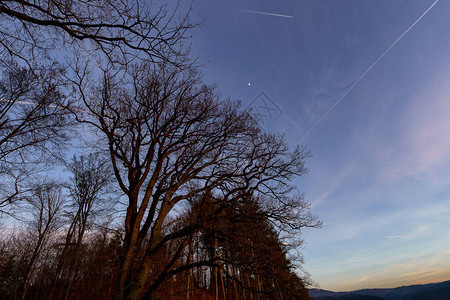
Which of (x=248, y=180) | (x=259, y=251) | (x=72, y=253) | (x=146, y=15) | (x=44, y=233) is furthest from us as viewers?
(x=72, y=253)

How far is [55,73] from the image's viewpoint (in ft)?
21.8

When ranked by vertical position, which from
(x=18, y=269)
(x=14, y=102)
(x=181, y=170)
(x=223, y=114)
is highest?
(x=223, y=114)

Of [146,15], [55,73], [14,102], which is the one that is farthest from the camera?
[14,102]

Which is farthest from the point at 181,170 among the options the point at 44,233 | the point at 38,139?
the point at 44,233

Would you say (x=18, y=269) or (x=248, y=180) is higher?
(x=248, y=180)

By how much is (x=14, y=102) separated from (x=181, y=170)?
20.3ft

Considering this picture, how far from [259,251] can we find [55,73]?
911 centimetres

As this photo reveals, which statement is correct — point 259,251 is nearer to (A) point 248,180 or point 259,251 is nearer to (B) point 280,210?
(B) point 280,210

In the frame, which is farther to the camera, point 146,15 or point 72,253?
point 72,253

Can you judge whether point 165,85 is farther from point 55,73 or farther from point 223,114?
point 55,73

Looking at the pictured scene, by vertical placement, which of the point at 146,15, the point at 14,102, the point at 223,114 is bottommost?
the point at 146,15

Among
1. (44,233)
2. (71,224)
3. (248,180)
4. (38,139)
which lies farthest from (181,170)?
(44,233)

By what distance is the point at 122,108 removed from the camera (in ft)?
27.3

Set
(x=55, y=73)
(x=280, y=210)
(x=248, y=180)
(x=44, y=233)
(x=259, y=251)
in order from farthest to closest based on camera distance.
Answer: (x=44, y=233) → (x=248, y=180) → (x=280, y=210) → (x=259, y=251) → (x=55, y=73)
